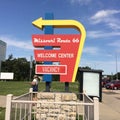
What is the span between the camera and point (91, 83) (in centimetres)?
2252

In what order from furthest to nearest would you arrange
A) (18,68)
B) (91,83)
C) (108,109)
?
(18,68)
(91,83)
(108,109)

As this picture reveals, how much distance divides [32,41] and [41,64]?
94 cm

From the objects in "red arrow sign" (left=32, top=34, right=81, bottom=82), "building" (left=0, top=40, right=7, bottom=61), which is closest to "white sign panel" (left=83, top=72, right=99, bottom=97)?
"red arrow sign" (left=32, top=34, right=81, bottom=82)

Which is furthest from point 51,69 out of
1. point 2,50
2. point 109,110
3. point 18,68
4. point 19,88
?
point 2,50

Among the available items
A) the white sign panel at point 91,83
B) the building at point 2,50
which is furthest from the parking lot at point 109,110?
the building at point 2,50

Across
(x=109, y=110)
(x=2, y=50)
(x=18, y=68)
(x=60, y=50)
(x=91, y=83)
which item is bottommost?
(x=109, y=110)

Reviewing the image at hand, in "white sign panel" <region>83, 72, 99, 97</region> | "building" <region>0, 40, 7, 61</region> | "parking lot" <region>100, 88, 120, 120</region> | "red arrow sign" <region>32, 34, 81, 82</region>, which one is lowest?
"parking lot" <region>100, 88, 120, 120</region>

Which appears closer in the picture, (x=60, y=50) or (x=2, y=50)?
(x=60, y=50)

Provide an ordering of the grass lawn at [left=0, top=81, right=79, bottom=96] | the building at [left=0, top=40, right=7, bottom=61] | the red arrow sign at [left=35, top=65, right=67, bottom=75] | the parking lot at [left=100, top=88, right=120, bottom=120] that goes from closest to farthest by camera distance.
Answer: the red arrow sign at [left=35, top=65, right=67, bottom=75]
the parking lot at [left=100, top=88, right=120, bottom=120]
the grass lawn at [left=0, top=81, right=79, bottom=96]
the building at [left=0, top=40, right=7, bottom=61]

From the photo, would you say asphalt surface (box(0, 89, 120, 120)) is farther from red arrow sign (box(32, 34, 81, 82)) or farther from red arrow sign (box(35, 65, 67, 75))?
red arrow sign (box(32, 34, 81, 82))

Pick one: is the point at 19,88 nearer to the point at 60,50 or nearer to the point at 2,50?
the point at 60,50

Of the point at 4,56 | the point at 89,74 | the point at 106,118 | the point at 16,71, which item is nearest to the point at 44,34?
the point at 106,118

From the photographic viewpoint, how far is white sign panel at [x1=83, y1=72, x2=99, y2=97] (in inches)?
880

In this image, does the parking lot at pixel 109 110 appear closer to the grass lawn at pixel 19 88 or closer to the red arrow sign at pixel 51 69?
the red arrow sign at pixel 51 69
